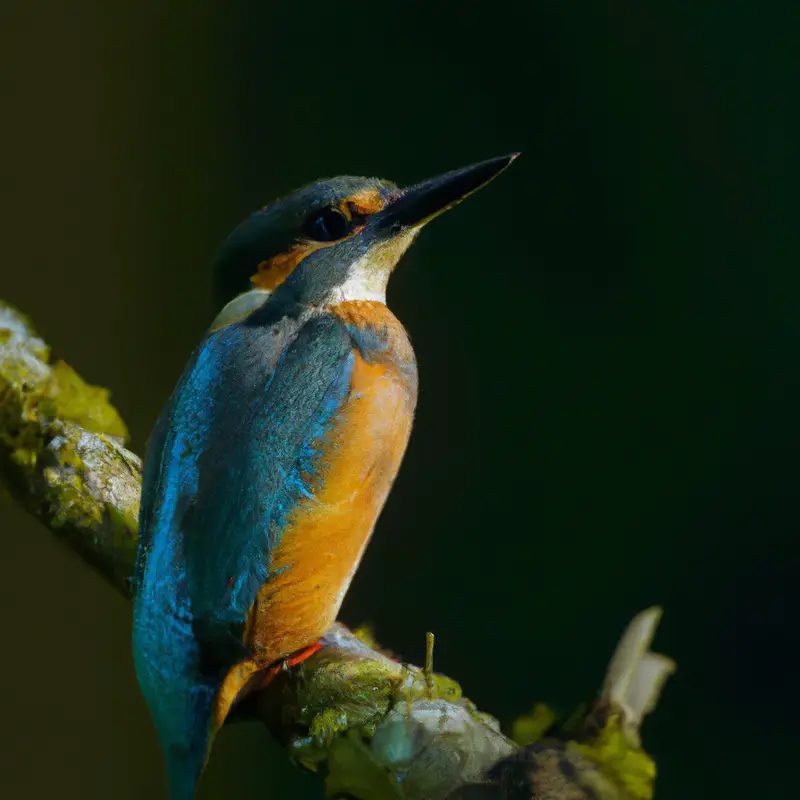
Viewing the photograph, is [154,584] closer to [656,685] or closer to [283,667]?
[283,667]

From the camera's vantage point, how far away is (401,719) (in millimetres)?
596

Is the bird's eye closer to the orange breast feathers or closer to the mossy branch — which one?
the orange breast feathers

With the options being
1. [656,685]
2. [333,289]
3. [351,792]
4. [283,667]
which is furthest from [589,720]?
[333,289]

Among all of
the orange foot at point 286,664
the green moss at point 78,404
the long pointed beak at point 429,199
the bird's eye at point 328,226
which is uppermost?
the bird's eye at point 328,226

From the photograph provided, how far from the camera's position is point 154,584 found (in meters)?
0.68

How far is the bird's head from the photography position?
784 mm

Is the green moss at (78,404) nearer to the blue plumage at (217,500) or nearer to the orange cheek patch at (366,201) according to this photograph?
the blue plumage at (217,500)

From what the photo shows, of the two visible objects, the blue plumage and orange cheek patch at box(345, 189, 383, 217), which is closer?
the blue plumage

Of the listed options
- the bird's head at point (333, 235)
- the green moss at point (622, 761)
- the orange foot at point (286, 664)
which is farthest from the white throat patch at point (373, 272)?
the green moss at point (622, 761)

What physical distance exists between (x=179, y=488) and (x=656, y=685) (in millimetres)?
375

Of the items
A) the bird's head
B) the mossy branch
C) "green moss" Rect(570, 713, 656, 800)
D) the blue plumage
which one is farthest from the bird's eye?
"green moss" Rect(570, 713, 656, 800)

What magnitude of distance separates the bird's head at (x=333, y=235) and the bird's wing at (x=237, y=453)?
0.06 meters

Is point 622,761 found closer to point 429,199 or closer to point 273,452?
point 273,452

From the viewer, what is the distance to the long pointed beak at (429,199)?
81cm
